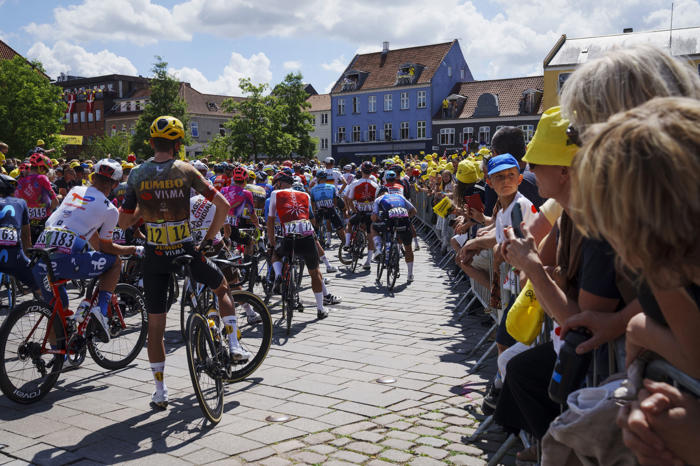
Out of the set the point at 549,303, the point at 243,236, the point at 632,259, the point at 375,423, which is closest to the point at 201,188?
the point at 375,423

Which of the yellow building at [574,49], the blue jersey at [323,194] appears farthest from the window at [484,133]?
the blue jersey at [323,194]

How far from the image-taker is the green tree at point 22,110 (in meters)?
50.7

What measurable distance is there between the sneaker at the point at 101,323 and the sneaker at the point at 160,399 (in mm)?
1250

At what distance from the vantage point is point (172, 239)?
5.58 m

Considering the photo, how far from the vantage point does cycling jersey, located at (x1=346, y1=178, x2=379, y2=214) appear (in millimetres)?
14469

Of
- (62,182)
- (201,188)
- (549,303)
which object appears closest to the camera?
(549,303)

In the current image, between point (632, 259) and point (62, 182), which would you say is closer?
point (632, 259)

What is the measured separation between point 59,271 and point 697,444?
571cm

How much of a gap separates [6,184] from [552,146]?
6686 millimetres

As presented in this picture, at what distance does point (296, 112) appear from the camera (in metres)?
71.5

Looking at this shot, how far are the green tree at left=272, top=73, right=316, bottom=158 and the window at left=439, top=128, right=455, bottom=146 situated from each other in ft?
48.5

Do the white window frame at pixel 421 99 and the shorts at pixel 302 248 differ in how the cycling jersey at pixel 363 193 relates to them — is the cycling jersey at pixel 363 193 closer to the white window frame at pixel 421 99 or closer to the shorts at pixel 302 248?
the shorts at pixel 302 248

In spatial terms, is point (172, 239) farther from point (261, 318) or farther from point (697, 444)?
point (697, 444)

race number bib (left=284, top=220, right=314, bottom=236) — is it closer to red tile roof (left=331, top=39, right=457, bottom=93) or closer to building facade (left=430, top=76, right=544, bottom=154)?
building facade (left=430, top=76, right=544, bottom=154)
